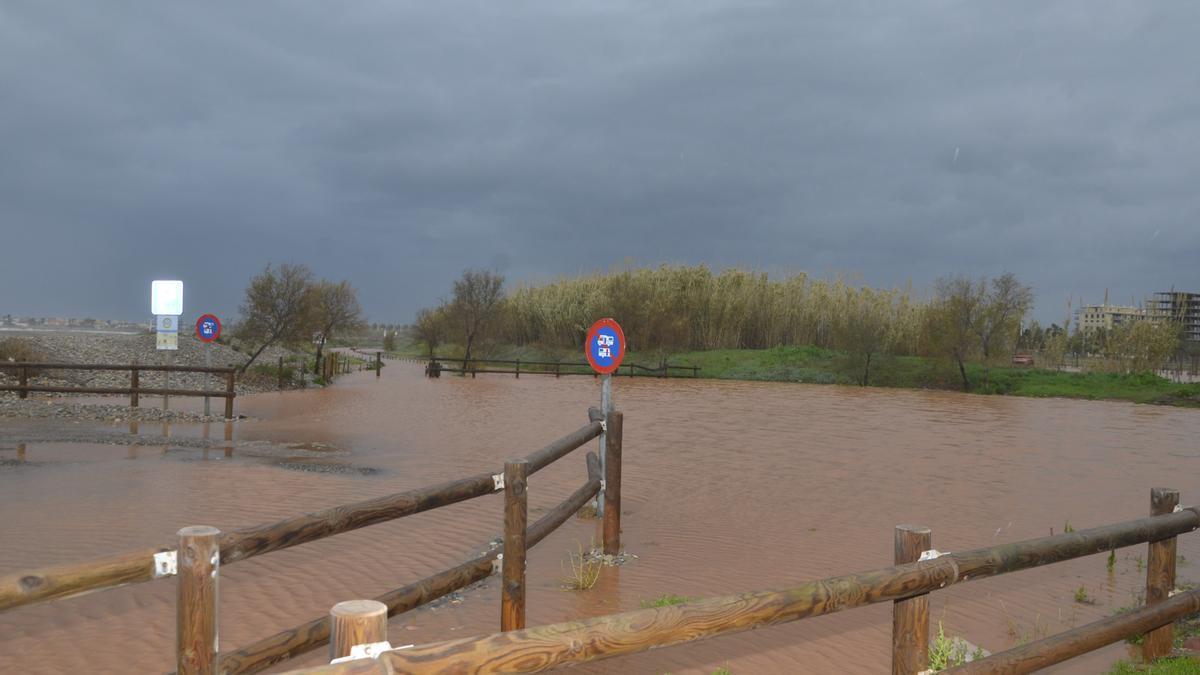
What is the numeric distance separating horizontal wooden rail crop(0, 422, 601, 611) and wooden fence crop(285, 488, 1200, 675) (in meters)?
1.06

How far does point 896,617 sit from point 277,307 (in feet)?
109

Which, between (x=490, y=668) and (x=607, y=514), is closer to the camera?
(x=490, y=668)

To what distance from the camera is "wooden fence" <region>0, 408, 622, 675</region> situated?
102 inches

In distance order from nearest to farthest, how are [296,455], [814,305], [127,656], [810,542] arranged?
[127,656], [810,542], [296,455], [814,305]

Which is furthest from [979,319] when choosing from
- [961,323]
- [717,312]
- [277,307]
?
[277,307]

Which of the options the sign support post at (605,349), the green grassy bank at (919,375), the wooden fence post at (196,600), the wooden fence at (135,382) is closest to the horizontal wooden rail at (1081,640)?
the wooden fence post at (196,600)

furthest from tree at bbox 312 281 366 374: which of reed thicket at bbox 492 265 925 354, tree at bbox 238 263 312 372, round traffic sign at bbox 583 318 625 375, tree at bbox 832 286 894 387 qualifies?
round traffic sign at bbox 583 318 625 375

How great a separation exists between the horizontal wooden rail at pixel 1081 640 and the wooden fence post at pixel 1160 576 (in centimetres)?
8

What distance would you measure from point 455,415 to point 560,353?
31444 millimetres

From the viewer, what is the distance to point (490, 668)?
229 centimetres

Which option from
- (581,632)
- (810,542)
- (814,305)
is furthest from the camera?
(814,305)

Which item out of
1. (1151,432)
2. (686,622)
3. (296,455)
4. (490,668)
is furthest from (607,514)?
(1151,432)

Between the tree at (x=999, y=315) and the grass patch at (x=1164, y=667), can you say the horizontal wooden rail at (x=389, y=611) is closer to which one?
the grass patch at (x=1164, y=667)

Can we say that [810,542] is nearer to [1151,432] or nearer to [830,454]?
[830,454]
